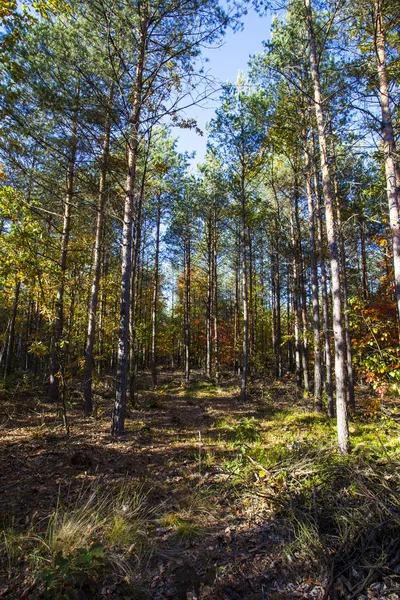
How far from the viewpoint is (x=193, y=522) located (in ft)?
11.8

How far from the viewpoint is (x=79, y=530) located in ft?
9.90

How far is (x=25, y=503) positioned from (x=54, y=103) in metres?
7.78

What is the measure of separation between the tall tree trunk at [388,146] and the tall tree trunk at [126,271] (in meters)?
5.17

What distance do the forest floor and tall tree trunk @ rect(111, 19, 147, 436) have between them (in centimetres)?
74

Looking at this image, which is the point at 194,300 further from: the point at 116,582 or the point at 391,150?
the point at 116,582

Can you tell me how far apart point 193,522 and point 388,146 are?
7284mm

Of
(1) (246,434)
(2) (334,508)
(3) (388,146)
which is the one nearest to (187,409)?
(1) (246,434)

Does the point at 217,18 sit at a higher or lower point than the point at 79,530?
higher

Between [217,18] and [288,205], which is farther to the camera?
[288,205]

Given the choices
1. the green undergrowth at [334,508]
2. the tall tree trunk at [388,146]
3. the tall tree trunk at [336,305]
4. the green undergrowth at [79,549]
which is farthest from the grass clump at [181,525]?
the tall tree trunk at [388,146]

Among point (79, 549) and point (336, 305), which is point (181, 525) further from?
point (336, 305)

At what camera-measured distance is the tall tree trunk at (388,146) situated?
575 cm

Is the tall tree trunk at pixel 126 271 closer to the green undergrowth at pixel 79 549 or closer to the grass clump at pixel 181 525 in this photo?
the green undergrowth at pixel 79 549

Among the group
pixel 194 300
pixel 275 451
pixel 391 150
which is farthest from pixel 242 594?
pixel 194 300
